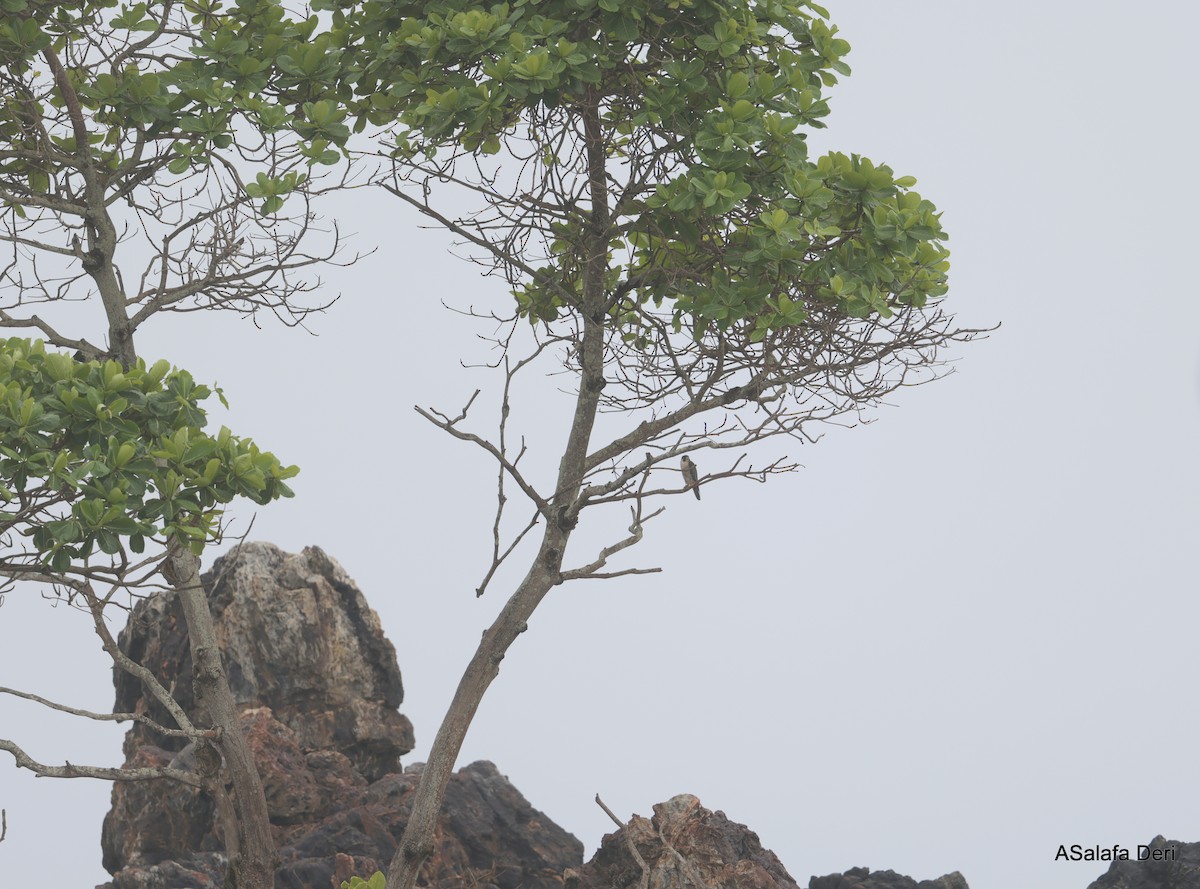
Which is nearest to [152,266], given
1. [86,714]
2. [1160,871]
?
[86,714]

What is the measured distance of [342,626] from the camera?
11.0m

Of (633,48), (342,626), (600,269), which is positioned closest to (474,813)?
(342,626)

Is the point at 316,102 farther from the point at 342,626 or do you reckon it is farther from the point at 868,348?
the point at 342,626

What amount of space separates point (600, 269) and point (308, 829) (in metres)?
4.80

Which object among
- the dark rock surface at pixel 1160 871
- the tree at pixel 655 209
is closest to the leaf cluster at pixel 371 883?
the tree at pixel 655 209

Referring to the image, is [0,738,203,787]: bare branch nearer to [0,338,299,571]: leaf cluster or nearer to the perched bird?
[0,338,299,571]: leaf cluster

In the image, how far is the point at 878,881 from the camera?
9.73m

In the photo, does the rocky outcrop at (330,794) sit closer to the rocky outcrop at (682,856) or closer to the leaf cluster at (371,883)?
the rocky outcrop at (682,856)

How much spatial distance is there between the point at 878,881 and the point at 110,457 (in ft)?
21.1

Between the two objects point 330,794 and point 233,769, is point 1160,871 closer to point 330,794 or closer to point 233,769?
point 330,794

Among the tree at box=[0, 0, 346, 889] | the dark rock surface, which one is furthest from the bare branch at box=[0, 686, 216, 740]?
the dark rock surface

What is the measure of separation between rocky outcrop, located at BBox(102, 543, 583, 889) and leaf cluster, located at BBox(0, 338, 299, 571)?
3096mm

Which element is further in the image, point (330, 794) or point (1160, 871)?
point (330, 794)

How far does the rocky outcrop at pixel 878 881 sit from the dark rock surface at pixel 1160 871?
3.24ft
